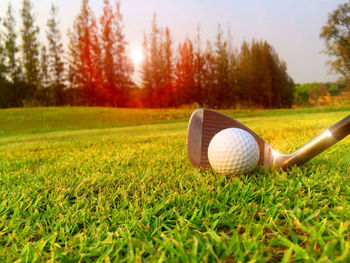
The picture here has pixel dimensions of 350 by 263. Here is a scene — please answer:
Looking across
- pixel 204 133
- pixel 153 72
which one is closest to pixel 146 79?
pixel 153 72

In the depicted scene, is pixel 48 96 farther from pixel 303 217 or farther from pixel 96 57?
pixel 303 217

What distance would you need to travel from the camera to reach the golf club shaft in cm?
129

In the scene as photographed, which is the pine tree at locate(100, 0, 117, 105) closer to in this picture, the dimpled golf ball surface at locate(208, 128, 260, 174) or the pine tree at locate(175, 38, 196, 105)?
the pine tree at locate(175, 38, 196, 105)

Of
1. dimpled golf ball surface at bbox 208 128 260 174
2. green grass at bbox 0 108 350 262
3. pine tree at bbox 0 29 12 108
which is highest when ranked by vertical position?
pine tree at bbox 0 29 12 108

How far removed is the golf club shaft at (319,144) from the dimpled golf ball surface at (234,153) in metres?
0.19

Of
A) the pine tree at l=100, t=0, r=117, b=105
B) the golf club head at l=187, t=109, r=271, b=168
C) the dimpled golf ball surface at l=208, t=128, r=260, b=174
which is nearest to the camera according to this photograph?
the dimpled golf ball surface at l=208, t=128, r=260, b=174

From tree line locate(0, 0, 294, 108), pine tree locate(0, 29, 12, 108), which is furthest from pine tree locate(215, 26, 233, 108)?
pine tree locate(0, 29, 12, 108)

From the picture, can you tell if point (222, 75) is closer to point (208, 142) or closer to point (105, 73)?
point (105, 73)

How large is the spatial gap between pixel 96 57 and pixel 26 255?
22905 mm

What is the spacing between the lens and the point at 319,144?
1418 mm

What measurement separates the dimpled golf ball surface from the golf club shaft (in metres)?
0.19

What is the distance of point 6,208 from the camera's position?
49.3 inches

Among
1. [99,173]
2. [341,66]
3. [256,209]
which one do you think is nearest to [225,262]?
Result: [256,209]

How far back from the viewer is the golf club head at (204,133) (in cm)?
181
